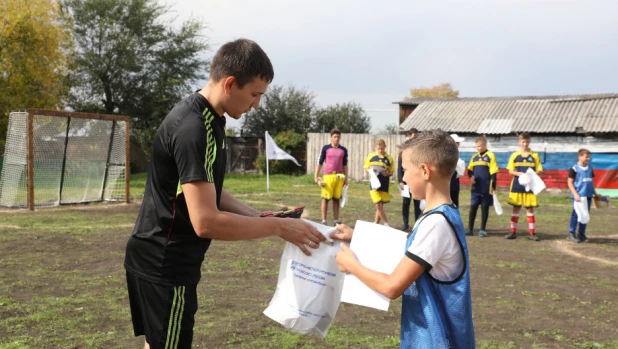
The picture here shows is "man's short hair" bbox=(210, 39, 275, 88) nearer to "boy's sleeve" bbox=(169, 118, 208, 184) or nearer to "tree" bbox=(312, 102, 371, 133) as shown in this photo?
"boy's sleeve" bbox=(169, 118, 208, 184)

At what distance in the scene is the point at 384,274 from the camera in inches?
105

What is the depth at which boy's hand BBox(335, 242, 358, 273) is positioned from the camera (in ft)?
9.06

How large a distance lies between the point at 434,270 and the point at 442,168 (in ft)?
1.53

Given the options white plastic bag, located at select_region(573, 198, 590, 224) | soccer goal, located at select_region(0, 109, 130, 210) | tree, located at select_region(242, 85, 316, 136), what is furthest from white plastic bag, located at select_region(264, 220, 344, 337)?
tree, located at select_region(242, 85, 316, 136)

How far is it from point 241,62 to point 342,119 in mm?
41571

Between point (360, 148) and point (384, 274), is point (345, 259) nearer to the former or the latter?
point (384, 274)

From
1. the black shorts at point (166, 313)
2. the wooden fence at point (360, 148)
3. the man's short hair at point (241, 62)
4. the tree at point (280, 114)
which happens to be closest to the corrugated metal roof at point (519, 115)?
the wooden fence at point (360, 148)

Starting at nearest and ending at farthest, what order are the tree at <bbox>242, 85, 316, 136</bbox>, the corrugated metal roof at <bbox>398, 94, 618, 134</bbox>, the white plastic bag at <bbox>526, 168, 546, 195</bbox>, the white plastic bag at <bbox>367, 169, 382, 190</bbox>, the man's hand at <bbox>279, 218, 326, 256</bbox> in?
the man's hand at <bbox>279, 218, 326, 256</bbox> → the white plastic bag at <bbox>526, 168, 546, 195</bbox> → the white plastic bag at <bbox>367, 169, 382, 190</bbox> → the corrugated metal roof at <bbox>398, 94, 618, 134</bbox> → the tree at <bbox>242, 85, 316, 136</bbox>

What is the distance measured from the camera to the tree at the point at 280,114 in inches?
1617

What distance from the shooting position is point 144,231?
275 centimetres

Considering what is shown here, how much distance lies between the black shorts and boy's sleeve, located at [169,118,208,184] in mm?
569

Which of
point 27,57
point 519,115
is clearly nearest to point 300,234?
point 519,115

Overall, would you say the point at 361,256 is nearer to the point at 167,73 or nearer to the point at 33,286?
the point at 33,286

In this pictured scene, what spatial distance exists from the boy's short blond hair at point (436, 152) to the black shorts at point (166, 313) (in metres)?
1.25
